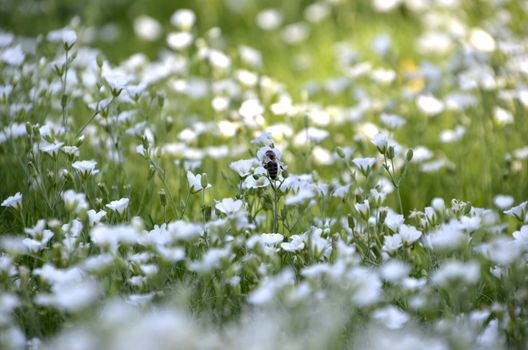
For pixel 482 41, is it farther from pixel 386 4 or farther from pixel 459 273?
pixel 459 273

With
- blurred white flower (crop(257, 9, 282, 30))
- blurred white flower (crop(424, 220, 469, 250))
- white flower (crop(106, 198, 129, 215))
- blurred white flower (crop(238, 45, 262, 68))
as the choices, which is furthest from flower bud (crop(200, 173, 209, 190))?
blurred white flower (crop(257, 9, 282, 30))

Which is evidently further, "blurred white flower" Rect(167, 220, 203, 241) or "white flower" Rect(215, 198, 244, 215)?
"white flower" Rect(215, 198, 244, 215)

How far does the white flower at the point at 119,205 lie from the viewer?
2.51 meters

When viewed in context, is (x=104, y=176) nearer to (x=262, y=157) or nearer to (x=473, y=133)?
(x=262, y=157)

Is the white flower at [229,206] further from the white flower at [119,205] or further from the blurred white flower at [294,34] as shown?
the blurred white flower at [294,34]

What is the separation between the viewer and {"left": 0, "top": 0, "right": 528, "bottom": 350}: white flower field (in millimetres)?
2057

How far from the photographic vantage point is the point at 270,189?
123 inches

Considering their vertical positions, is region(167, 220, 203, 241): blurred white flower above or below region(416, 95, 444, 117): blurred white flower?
above

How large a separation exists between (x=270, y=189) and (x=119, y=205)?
0.85 metres

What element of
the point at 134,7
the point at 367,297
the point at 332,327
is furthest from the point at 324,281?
the point at 134,7

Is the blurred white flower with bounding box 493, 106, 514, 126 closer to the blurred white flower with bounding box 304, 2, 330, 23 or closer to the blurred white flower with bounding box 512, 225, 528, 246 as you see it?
the blurred white flower with bounding box 512, 225, 528, 246

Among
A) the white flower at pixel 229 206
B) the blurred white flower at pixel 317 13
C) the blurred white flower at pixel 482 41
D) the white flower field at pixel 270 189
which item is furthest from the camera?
the blurred white flower at pixel 317 13

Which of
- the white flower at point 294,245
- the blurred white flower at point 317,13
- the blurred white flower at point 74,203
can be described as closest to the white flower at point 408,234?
the white flower at point 294,245

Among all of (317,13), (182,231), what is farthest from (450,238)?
(317,13)
